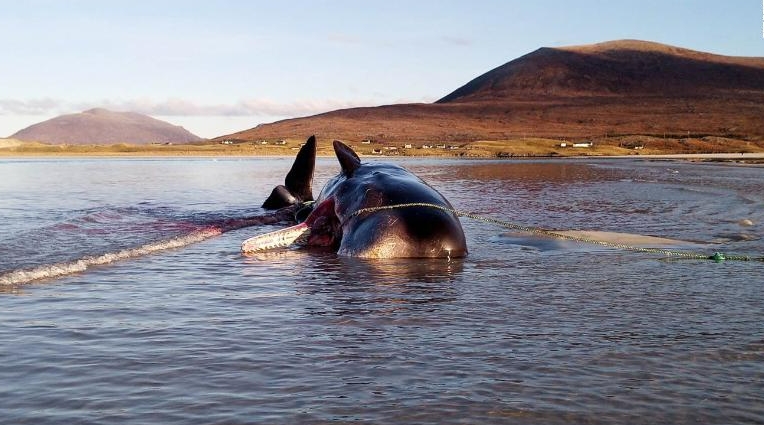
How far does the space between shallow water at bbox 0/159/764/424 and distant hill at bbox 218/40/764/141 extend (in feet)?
328

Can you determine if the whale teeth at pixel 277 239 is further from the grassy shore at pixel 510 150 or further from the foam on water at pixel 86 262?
the grassy shore at pixel 510 150

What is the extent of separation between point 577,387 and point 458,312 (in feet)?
7.63

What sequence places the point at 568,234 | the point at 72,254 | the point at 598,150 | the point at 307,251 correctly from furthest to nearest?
the point at 598,150, the point at 568,234, the point at 307,251, the point at 72,254

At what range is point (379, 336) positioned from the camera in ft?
20.4

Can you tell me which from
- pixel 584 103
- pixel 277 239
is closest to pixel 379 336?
pixel 277 239

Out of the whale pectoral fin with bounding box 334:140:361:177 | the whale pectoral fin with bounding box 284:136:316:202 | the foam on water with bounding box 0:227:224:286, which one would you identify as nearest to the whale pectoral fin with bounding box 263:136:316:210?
the whale pectoral fin with bounding box 284:136:316:202

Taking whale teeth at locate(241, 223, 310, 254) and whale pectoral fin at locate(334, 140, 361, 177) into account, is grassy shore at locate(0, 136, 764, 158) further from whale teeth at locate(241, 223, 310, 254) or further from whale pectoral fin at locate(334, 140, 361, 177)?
whale teeth at locate(241, 223, 310, 254)

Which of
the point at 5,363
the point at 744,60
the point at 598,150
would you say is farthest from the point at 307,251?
the point at 744,60

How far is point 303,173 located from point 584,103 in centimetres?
12943

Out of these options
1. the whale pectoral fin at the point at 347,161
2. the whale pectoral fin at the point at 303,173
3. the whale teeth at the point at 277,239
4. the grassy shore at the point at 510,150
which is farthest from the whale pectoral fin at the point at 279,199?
the grassy shore at the point at 510,150

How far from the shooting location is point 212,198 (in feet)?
78.4

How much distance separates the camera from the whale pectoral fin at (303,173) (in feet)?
64.2

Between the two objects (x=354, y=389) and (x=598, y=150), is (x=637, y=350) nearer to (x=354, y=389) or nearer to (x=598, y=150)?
(x=354, y=389)

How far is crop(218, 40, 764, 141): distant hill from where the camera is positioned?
121 metres
